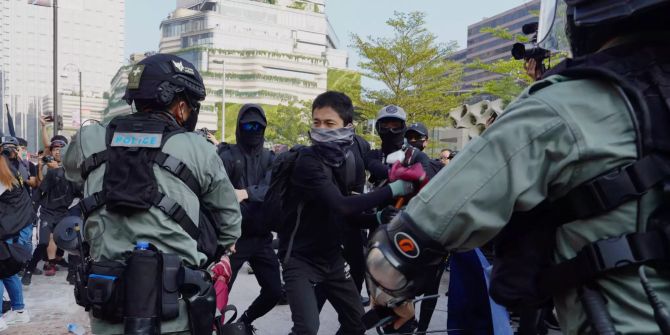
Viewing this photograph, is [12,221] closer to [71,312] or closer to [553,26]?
[71,312]

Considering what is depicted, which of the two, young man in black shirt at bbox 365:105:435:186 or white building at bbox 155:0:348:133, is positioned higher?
white building at bbox 155:0:348:133

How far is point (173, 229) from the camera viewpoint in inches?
115

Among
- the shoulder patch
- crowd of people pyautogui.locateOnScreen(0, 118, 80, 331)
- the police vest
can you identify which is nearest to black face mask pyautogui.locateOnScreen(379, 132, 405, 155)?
the shoulder patch

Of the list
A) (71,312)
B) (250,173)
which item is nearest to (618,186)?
(250,173)

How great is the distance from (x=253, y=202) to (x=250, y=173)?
16.2 inches

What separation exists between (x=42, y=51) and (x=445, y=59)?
9103 centimetres

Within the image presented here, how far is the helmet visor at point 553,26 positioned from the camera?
1.87m

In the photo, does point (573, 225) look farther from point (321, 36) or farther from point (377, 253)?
point (321, 36)

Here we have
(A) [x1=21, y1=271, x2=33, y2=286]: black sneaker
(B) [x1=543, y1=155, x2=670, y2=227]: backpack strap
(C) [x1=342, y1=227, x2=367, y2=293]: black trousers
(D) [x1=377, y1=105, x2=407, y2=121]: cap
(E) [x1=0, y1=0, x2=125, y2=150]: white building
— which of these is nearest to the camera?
(B) [x1=543, y1=155, x2=670, y2=227]: backpack strap

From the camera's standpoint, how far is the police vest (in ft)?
4.53

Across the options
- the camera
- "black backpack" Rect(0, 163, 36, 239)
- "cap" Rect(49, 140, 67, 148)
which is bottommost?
"black backpack" Rect(0, 163, 36, 239)

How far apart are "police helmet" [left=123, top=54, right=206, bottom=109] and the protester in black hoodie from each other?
2.17 metres

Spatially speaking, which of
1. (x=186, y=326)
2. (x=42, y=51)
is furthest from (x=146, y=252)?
(x=42, y=51)

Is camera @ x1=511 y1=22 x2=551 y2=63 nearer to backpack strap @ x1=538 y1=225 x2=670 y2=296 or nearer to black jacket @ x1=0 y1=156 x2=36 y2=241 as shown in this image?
backpack strap @ x1=538 y1=225 x2=670 y2=296
